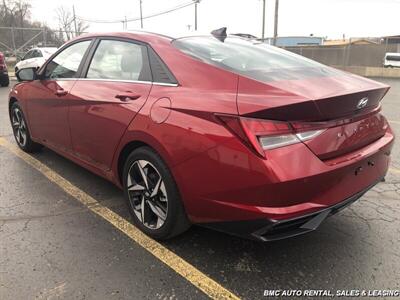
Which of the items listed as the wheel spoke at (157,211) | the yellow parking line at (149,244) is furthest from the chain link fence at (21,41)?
the wheel spoke at (157,211)

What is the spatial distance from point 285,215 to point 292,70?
1162 millimetres

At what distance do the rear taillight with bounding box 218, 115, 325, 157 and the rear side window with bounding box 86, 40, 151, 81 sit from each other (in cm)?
107

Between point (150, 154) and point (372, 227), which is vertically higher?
point (150, 154)

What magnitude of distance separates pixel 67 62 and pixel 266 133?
2759mm

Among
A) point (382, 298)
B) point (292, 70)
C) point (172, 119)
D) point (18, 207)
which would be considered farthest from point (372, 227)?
point (18, 207)

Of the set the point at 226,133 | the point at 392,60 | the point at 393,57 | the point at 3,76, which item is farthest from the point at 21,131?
the point at 393,57

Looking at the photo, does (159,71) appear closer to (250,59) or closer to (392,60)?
(250,59)

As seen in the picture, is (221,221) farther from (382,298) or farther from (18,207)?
(18,207)

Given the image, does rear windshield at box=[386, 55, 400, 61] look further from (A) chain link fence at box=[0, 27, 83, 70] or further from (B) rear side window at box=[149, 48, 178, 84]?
(B) rear side window at box=[149, 48, 178, 84]

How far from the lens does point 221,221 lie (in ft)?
8.84

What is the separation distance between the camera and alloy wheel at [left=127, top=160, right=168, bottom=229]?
309cm

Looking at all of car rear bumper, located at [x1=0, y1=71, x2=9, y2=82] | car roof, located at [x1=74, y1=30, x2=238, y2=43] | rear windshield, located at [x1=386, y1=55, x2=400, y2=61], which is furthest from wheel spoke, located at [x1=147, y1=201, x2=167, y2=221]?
rear windshield, located at [x1=386, y1=55, x2=400, y2=61]

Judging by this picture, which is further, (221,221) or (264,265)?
(264,265)

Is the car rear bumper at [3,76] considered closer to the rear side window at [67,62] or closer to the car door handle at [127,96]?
the rear side window at [67,62]
